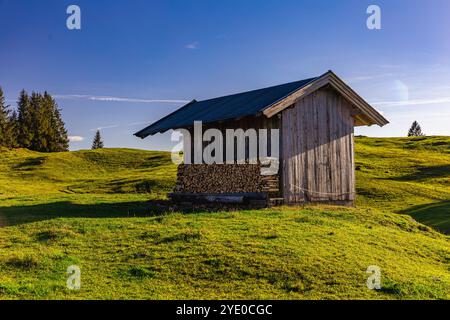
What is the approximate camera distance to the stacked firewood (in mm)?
24141

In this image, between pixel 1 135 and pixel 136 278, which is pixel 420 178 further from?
pixel 1 135

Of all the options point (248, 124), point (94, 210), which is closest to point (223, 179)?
point (248, 124)

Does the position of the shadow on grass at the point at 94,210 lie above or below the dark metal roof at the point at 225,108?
below

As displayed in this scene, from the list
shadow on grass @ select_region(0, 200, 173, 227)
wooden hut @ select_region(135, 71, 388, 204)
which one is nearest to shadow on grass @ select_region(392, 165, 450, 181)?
wooden hut @ select_region(135, 71, 388, 204)

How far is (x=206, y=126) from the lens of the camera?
27.1 m

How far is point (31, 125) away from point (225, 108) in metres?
74.3

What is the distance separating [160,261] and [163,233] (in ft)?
10.5

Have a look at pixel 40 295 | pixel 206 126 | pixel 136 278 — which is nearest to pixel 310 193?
pixel 206 126

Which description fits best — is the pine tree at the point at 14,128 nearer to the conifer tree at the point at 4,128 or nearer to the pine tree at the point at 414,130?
the conifer tree at the point at 4,128

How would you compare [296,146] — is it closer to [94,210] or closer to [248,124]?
[248,124]

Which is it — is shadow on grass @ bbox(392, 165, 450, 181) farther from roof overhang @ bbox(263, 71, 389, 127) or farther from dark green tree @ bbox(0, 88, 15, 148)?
dark green tree @ bbox(0, 88, 15, 148)

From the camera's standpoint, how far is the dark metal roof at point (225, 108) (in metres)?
24.4

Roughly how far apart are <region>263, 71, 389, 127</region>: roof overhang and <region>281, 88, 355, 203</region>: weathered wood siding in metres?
0.62

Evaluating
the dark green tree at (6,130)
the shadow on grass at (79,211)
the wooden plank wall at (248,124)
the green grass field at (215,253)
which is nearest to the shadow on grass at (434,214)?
the green grass field at (215,253)
